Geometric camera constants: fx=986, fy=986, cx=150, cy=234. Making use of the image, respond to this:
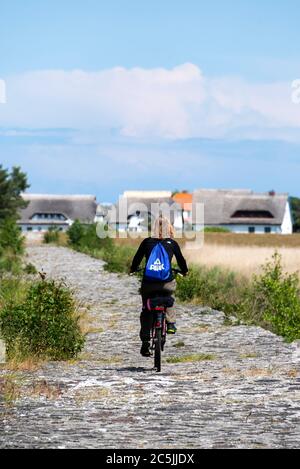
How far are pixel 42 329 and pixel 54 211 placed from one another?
125 meters

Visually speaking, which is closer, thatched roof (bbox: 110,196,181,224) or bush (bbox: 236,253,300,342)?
bush (bbox: 236,253,300,342)

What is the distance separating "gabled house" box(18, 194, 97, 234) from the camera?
452 feet

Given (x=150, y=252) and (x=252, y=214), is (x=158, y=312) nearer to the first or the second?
(x=150, y=252)

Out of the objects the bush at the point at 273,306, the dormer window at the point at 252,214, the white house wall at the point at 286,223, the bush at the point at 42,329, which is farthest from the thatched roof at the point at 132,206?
the bush at the point at 42,329

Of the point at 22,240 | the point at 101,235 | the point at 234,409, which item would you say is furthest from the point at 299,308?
the point at 101,235

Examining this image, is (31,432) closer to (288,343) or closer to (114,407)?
(114,407)

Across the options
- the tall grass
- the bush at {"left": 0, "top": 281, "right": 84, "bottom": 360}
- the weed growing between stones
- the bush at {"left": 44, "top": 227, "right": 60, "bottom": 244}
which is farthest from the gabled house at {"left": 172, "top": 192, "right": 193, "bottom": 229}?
the weed growing between stones

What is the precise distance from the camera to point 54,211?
138250mm

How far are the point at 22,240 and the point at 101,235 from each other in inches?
445

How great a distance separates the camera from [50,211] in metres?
138

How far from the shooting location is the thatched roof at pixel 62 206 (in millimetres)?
137750

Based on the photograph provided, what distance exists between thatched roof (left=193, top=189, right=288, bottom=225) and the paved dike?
112m

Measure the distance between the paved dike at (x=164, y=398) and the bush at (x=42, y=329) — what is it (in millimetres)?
396

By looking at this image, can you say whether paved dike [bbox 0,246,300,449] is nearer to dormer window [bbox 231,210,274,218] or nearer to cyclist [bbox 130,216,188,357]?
cyclist [bbox 130,216,188,357]
